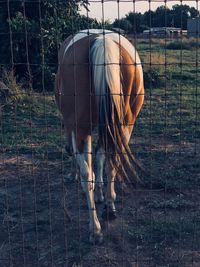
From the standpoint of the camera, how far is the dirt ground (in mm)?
3141

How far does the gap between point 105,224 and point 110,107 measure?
3.29 ft

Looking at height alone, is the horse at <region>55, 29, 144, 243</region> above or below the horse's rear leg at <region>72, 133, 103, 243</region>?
above

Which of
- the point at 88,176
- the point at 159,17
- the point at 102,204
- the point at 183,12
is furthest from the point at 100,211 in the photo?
the point at 159,17

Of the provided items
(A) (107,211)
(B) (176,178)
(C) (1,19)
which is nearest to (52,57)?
(C) (1,19)

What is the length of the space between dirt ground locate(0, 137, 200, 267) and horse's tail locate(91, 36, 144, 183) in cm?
19

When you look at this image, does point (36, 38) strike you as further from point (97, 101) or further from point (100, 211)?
point (97, 101)

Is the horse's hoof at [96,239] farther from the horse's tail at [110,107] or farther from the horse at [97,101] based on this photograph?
the horse's tail at [110,107]

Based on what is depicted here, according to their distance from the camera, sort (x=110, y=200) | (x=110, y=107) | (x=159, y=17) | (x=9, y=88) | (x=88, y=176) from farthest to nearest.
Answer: (x=9, y=88) < (x=159, y=17) < (x=110, y=200) < (x=88, y=176) < (x=110, y=107)

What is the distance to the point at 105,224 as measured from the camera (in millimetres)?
3676

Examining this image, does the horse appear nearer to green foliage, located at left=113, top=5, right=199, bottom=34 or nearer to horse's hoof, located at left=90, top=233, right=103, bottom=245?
horse's hoof, located at left=90, top=233, right=103, bottom=245

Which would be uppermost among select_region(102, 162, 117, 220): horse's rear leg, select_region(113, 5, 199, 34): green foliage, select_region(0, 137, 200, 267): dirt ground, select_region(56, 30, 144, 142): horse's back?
select_region(113, 5, 199, 34): green foliage

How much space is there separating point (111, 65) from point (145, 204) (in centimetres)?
137

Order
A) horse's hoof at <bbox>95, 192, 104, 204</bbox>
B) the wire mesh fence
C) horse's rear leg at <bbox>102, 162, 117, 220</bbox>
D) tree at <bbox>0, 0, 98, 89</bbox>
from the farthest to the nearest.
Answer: tree at <bbox>0, 0, 98, 89</bbox> → horse's hoof at <bbox>95, 192, 104, 204</bbox> → horse's rear leg at <bbox>102, 162, 117, 220</bbox> → the wire mesh fence

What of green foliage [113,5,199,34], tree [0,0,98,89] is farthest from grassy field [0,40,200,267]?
tree [0,0,98,89]
